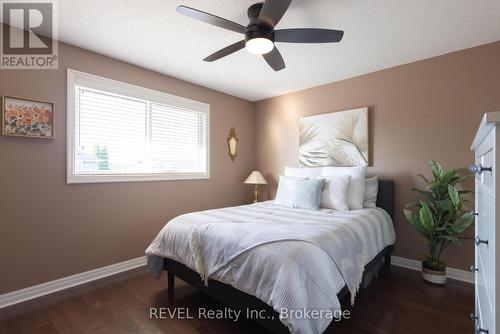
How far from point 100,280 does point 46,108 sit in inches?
70.6

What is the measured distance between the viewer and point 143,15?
6.56 feet

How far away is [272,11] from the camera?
5.03ft

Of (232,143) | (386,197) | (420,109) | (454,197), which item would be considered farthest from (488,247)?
(232,143)

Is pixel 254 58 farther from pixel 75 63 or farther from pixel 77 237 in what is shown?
pixel 77 237

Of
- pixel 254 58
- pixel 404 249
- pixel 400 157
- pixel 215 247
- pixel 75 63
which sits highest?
pixel 254 58

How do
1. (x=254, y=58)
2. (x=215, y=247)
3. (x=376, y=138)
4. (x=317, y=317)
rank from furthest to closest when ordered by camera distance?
(x=376, y=138) → (x=254, y=58) → (x=215, y=247) → (x=317, y=317)

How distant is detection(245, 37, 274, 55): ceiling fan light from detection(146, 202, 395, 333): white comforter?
4.41 ft

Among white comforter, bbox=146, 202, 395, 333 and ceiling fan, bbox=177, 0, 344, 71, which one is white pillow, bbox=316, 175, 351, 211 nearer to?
white comforter, bbox=146, 202, 395, 333

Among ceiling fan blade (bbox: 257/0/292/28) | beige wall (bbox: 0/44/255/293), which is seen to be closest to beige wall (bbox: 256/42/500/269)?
ceiling fan blade (bbox: 257/0/292/28)


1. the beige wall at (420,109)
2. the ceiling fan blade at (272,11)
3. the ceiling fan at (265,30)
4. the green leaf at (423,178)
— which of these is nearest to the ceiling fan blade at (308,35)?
the ceiling fan at (265,30)

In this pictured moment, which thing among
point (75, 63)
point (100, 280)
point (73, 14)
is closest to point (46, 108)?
point (75, 63)

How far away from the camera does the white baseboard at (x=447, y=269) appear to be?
2490mm

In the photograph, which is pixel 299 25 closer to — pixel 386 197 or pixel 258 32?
pixel 258 32

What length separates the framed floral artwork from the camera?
2074mm
